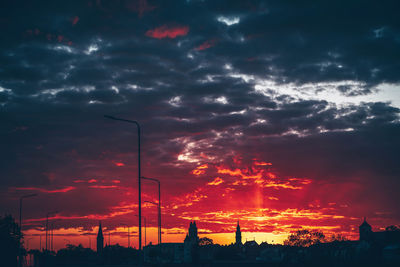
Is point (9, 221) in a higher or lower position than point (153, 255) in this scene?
higher

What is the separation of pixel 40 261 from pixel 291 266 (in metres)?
105

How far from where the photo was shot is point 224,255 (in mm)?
168750

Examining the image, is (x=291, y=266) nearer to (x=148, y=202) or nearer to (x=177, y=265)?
(x=177, y=265)

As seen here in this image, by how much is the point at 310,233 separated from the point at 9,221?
118339mm

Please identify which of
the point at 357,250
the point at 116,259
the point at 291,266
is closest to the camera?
the point at 291,266

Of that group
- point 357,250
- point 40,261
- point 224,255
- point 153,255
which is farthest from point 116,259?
point 357,250

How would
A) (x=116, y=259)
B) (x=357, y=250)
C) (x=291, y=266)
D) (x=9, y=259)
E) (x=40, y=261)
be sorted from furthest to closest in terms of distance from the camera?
(x=116, y=259)
(x=40, y=261)
(x=357, y=250)
(x=9, y=259)
(x=291, y=266)

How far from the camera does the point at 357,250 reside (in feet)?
480

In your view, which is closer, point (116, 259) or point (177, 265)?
point (177, 265)

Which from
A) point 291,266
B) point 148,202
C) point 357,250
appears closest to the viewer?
point 148,202

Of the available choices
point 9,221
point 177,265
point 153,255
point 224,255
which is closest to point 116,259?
point 153,255

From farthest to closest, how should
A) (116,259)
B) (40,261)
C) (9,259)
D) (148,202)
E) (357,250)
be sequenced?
(116,259) → (40,261) → (357,250) → (9,259) → (148,202)

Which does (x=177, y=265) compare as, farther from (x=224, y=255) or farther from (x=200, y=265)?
(x=224, y=255)

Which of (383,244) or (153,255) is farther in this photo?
(153,255)
